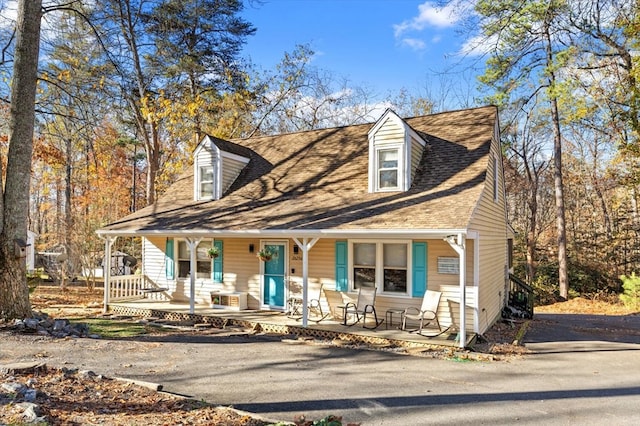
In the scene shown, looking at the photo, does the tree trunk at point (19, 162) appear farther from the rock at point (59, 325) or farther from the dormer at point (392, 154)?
the dormer at point (392, 154)

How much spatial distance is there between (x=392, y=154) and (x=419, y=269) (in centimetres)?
333

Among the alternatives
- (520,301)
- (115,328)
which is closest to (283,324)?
(115,328)

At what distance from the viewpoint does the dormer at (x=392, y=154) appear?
442 inches

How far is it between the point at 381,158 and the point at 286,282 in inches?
177

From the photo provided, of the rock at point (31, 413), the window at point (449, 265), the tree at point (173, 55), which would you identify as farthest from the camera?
the tree at point (173, 55)

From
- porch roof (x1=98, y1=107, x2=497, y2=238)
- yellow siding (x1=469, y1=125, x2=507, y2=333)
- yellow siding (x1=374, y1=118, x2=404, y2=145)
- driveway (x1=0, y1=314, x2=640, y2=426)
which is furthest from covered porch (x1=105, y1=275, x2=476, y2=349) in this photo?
yellow siding (x1=374, y1=118, x2=404, y2=145)

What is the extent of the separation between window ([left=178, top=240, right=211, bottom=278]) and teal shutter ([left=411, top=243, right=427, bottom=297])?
6633mm

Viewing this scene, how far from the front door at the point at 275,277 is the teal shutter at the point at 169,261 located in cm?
359

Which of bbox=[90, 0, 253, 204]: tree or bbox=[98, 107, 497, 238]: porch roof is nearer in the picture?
bbox=[98, 107, 497, 238]: porch roof

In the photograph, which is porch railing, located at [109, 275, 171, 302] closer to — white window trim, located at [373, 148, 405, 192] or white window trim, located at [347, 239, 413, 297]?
white window trim, located at [347, 239, 413, 297]

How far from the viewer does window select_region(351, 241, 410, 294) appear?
10.4m

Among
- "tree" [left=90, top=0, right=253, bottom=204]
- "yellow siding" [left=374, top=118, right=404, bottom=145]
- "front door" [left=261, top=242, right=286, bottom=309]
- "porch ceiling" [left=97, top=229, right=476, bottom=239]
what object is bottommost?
"front door" [left=261, top=242, right=286, bottom=309]

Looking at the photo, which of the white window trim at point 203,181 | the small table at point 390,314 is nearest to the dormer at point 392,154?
the small table at point 390,314

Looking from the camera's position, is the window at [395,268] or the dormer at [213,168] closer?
the window at [395,268]
